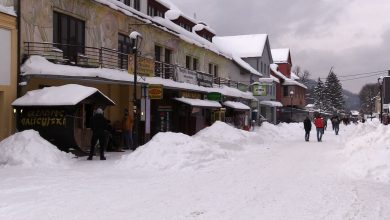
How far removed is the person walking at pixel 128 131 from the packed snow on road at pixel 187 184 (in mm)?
2040

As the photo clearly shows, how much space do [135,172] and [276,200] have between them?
4.60 metres

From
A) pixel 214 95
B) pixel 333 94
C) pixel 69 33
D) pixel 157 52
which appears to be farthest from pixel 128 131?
pixel 333 94

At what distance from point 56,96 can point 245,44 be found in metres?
38.0

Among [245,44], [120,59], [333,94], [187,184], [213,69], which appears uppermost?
[245,44]

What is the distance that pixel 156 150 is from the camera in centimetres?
1327

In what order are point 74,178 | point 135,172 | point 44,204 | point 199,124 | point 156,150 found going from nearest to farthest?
point 44,204
point 74,178
point 135,172
point 156,150
point 199,124

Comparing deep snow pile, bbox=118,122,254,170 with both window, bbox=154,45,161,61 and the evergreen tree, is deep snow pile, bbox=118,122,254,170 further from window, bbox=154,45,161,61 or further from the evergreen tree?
the evergreen tree

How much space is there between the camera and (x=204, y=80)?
28.7m

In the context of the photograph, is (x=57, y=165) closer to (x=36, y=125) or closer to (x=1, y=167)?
(x=1, y=167)

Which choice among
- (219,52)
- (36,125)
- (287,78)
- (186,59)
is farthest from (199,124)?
(287,78)

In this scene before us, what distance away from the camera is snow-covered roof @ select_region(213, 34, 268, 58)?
1922 inches

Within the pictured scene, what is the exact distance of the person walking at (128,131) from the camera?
1786cm

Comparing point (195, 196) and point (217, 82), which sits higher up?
point (217, 82)

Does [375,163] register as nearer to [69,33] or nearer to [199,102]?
[69,33]
